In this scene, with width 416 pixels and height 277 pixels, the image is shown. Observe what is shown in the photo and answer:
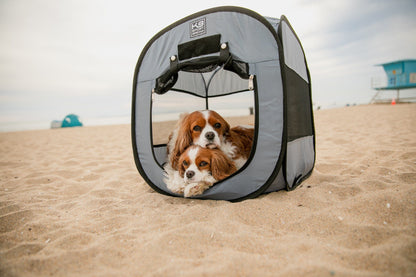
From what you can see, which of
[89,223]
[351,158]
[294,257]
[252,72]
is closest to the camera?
[294,257]

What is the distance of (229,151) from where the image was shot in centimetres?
226

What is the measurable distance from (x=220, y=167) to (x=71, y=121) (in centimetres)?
1445

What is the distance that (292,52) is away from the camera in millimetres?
1981

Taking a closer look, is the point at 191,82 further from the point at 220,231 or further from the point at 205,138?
the point at 220,231

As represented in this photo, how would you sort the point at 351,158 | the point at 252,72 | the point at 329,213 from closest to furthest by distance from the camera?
the point at 329,213 → the point at 252,72 → the point at 351,158

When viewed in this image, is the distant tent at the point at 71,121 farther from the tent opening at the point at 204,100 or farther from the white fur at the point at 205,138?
the white fur at the point at 205,138

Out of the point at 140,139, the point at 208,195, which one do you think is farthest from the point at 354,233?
the point at 140,139

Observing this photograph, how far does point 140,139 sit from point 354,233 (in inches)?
71.7

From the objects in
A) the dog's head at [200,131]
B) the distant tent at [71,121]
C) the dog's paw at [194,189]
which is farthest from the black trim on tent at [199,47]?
the distant tent at [71,121]

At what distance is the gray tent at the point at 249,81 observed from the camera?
1.63 meters

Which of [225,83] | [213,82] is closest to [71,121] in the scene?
[213,82]

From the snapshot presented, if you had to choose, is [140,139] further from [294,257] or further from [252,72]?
[294,257]

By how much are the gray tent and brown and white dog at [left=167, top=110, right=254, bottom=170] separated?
38 cm

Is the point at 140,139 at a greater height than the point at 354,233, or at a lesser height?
greater
